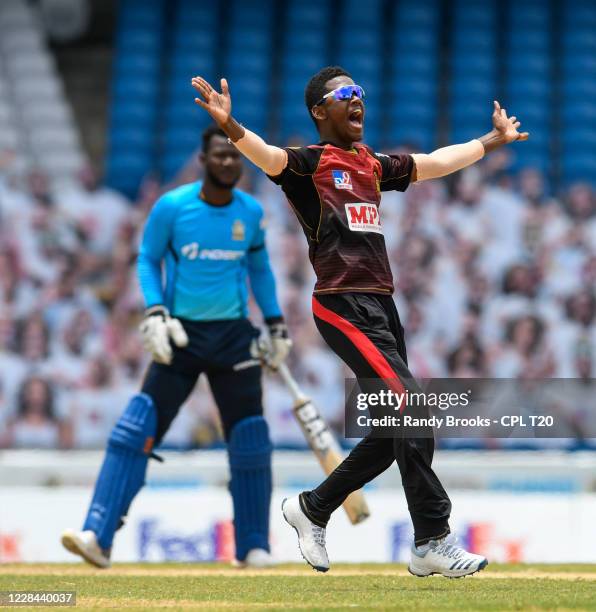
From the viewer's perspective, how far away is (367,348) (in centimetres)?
493

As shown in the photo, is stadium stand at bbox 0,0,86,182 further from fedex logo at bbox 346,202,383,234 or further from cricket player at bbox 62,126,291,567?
fedex logo at bbox 346,202,383,234

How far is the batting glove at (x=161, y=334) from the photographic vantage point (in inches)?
249

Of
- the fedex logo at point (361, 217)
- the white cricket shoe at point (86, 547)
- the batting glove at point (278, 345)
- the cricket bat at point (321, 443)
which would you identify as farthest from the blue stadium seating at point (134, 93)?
the fedex logo at point (361, 217)

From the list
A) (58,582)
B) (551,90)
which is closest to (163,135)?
(551,90)

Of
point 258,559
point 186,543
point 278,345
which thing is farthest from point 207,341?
point 186,543

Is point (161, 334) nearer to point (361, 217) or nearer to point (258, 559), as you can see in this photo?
point (258, 559)

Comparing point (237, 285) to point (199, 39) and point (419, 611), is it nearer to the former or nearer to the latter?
point (419, 611)

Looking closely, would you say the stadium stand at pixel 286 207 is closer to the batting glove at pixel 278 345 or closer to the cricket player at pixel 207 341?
the batting glove at pixel 278 345

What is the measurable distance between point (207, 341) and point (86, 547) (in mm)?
1115

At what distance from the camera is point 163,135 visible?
14.9 m

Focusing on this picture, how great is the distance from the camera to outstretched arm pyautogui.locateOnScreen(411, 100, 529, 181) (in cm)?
539

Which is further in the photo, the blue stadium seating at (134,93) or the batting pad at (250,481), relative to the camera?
the blue stadium seating at (134,93)

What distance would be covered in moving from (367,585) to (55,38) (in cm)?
1248

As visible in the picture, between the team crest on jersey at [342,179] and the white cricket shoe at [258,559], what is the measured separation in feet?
7.32
